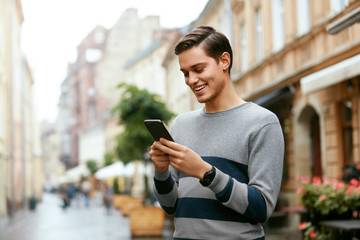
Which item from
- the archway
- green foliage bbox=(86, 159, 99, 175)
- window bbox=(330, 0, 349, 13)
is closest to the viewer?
window bbox=(330, 0, 349, 13)

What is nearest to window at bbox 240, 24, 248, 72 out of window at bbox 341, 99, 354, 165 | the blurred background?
the blurred background

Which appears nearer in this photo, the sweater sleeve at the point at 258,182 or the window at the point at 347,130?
the sweater sleeve at the point at 258,182

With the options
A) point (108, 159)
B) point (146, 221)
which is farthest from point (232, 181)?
point (108, 159)

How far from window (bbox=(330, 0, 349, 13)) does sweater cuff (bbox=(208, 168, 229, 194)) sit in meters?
11.7

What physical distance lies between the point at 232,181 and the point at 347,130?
39.9ft

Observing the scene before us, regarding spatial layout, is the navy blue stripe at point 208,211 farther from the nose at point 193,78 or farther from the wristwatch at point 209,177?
the nose at point 193,78

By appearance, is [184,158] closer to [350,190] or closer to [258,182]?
[258,182]

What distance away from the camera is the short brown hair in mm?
2180

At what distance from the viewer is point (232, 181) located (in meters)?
2.04

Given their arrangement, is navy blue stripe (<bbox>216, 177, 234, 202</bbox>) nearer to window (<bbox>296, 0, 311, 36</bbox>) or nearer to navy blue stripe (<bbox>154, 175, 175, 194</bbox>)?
navy blue stripe (<bbox>154, 175, 175, 194</bbox>)

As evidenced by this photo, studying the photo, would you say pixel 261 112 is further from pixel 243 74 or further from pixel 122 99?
pixel 243 74

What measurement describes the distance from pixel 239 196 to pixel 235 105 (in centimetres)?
41

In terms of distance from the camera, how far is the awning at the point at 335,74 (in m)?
10.4

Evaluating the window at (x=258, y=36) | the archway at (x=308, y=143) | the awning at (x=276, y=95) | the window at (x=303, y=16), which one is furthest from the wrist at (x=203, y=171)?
the window at (x=258, y=36)
